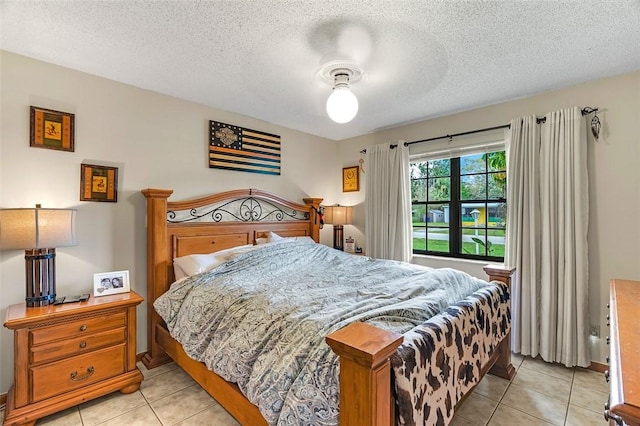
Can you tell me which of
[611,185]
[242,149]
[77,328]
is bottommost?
[77,328]

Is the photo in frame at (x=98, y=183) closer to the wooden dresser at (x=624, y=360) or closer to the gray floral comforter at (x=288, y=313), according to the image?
the gray floral comforter at (x=288, y=313)

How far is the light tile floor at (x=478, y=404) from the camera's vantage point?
6.27 feet

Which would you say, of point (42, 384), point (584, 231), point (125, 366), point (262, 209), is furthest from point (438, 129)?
point (42, 384)

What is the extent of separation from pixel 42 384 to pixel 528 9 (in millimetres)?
3673

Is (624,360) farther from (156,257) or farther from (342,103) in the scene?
(156,257)

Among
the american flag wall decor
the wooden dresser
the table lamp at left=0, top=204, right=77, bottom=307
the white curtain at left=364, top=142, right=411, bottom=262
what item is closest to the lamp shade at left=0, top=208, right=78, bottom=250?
the table lamp at left=0, top=204, right=77, bottom=307

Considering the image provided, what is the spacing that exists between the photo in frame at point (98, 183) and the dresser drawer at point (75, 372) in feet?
3.97

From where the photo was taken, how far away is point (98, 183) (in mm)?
2479

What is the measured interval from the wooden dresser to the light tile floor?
1003mm

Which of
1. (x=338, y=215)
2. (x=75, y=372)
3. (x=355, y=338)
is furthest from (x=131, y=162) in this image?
(x=355, y=338)

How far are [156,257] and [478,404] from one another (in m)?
2.77

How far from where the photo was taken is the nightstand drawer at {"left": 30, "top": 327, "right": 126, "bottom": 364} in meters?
1.86

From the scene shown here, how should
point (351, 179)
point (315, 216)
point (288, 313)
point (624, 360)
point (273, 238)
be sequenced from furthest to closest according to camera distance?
point (351, 179), point (315, 216), point (273, 238), point (288, 313), point (624, 360)

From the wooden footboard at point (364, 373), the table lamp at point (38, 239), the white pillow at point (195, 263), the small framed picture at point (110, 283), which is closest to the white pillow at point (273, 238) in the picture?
the white pillow at point (195, 263)
